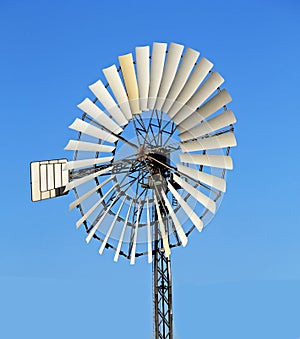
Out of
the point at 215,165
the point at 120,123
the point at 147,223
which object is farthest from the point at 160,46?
the point at 147,223

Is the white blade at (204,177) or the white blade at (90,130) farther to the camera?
the white blade at (90,130)

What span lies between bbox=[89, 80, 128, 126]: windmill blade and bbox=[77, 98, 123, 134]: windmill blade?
150mm

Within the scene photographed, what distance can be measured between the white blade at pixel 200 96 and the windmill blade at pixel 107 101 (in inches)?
53.7

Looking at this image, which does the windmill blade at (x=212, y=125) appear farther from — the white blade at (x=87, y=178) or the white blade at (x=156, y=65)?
the white blade at (x=87, y=178)

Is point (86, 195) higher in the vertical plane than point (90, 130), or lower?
lower

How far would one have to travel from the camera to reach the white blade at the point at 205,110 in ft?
58.2

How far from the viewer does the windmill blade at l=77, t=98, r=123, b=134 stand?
59.9ft

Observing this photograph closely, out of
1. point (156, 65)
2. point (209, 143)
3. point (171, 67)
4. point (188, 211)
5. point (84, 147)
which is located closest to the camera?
point (188, 211)

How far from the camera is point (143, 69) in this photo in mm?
18281

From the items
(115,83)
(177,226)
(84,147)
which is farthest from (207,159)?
(84,147)

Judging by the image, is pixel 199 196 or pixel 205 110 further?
pixel 205 110

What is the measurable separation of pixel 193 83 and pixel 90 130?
2.83 meters

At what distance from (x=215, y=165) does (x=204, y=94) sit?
1750mm

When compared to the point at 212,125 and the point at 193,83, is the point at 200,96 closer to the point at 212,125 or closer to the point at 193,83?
the point at 193,83
